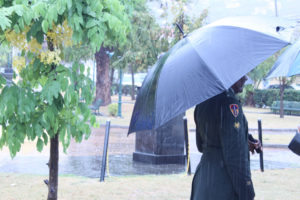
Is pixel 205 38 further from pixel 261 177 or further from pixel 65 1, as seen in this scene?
pixel 261 177

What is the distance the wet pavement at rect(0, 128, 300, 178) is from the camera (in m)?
10.2

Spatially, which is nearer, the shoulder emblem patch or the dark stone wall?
the shoulder emblem patch

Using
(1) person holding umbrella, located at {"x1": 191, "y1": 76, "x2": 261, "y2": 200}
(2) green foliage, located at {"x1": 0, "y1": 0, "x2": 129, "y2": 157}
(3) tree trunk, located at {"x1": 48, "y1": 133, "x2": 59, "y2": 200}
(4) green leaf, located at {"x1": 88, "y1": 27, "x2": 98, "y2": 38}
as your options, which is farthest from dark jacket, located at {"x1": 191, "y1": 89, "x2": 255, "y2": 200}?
(3) tree trunk, located at {"x1": 48, "y1": 133, "x2": 59, "y2": 200}

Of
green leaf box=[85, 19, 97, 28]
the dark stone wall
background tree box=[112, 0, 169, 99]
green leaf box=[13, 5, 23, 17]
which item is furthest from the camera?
background tree box=[112, 0, 169, 99]

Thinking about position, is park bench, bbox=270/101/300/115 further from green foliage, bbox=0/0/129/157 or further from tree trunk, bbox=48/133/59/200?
green foliage, bbox=0/0/129/157

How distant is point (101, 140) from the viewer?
55.6 feet

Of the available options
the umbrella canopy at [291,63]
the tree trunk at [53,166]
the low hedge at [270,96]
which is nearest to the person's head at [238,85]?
the umbrella canopy at [291,63]

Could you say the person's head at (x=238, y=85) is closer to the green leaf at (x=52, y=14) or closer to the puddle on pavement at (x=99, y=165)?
the green leaf at (x=52, y=14)

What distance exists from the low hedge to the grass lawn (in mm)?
30187

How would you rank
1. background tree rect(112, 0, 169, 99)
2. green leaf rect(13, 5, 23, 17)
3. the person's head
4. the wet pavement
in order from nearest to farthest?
the person's head
green leaf rect(13, 5, 23, 17)
the wet pavement
background tree rect(112, 0, 169, 99)

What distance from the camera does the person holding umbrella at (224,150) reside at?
3.18 metres

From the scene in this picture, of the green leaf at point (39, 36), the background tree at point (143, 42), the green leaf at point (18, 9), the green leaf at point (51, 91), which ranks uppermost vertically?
the background tree at point (143, 42)

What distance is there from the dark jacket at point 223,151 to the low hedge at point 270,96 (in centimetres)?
3641

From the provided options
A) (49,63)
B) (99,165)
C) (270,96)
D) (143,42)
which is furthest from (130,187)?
(270,96)
